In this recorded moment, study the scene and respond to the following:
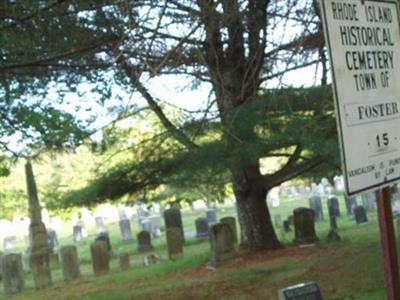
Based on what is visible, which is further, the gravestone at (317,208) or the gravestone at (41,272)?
the gravestone at (317,208)

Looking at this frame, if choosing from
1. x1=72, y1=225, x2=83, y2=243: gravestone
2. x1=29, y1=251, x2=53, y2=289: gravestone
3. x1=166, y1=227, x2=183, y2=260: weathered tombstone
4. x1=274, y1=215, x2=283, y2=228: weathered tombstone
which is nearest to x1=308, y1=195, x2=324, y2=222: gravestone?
x1=274, y1=215, x2=283, y2=228: weathered tombstone

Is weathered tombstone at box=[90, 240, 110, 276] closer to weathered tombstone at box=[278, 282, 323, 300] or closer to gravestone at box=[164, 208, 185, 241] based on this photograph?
gravestone at box=[164, 208, 185, 241]

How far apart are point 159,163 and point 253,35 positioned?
4004 mm

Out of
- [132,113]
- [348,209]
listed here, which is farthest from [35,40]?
Answer: [348,209]

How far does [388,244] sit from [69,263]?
11413 mm

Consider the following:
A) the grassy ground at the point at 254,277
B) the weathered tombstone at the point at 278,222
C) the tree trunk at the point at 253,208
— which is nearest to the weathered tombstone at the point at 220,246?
the grassy ground at the point at 254,277

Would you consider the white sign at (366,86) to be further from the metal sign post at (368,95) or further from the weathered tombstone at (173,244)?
the weathered tombstone at (173,244)

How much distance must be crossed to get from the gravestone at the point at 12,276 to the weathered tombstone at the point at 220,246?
4111mm

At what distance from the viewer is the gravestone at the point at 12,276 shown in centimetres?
1268

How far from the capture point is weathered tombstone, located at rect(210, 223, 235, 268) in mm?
11094

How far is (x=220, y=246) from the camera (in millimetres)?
11188

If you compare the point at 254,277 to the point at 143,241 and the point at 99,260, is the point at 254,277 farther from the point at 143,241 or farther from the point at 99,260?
the point at 143,241

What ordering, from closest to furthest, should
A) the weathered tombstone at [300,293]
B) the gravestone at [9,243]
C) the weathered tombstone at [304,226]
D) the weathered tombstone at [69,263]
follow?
Answer: the weathered tombstone at [300,293]
the weathered tombstone at [304,226]
the weathered tombstone at [69,263]
the gravestone at [9,243]

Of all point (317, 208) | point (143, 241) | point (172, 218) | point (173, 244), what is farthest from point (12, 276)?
point (317, 208)
